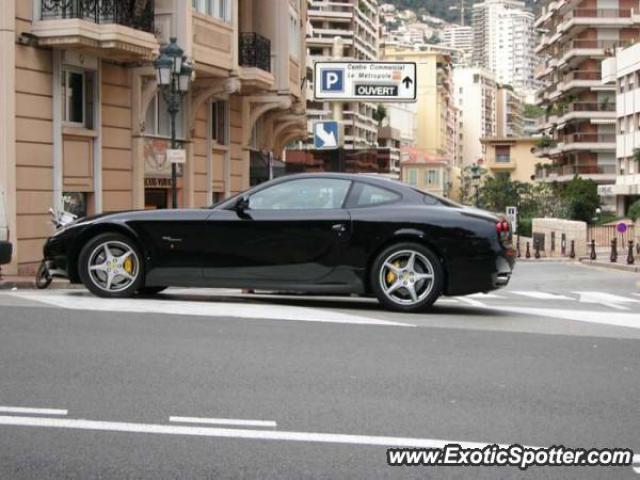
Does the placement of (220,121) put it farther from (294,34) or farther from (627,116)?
(627,116)

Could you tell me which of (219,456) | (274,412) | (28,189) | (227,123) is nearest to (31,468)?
(219,456)

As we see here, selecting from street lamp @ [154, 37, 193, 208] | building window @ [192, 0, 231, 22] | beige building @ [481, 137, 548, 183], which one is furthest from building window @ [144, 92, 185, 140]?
beige building @ [481, 137, 548, 183]

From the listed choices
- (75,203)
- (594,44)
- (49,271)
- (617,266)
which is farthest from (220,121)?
(594,44)

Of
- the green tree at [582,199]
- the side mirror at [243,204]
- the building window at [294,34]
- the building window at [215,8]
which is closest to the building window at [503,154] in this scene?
the green tree at [582,199]

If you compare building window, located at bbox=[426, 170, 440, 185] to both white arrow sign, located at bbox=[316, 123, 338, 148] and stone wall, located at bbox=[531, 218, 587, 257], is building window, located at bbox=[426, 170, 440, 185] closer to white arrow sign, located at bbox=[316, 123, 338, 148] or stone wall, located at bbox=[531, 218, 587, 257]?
stone wall, located at bbox=[531, 218, 587, 257]

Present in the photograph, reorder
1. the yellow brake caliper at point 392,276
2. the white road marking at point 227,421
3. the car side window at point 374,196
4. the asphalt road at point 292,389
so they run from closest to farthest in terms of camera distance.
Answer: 1. the asphalt road at point 292,389
2. the white road marking at point 227,421
3. the yellow brake caliper at point 392,276
4. the car side window at point 374,196

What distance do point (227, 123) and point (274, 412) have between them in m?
25.6

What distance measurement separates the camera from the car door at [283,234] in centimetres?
1101

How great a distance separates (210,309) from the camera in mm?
10594

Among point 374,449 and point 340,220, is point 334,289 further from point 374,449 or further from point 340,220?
point 374,449

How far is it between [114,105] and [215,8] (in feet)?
19.0

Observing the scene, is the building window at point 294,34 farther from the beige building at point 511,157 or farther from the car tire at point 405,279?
the beige building at point 511,157

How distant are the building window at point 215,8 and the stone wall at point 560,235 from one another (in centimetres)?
2847

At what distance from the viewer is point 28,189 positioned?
783 inches
